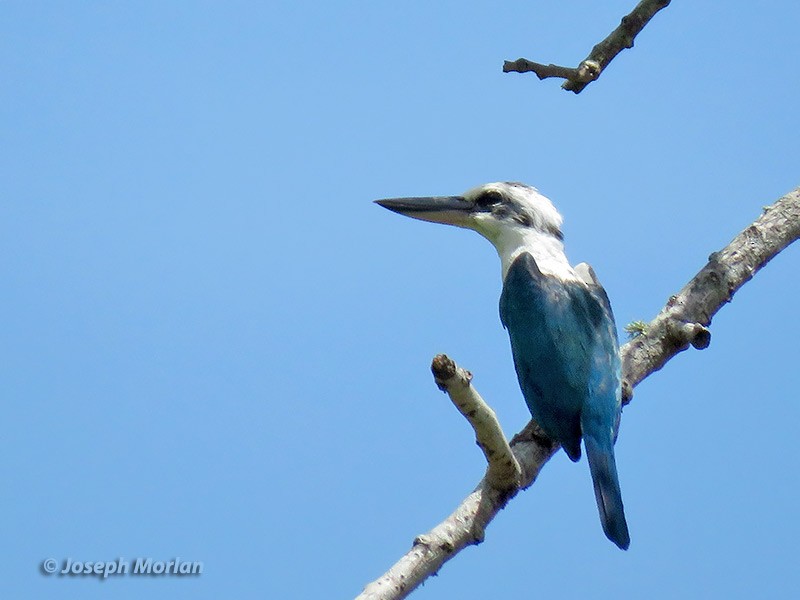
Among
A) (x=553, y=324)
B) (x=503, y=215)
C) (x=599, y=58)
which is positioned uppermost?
(x=503, y=215)

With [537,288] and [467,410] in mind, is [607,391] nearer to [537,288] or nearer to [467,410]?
[537,288]

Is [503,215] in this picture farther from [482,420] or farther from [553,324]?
[482,420]

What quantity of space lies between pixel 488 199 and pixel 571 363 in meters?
1.47

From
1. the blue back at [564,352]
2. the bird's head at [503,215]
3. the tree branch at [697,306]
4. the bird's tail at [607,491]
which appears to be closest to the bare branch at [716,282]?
the tree branch at [697,306]

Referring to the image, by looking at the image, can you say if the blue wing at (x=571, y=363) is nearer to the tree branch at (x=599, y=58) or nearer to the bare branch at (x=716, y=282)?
the bare branch at (x=716, y=282)

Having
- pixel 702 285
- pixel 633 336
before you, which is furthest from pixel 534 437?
pixel 702 285

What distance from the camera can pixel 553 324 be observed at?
480 centimetres

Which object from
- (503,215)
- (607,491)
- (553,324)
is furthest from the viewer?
(503,215)

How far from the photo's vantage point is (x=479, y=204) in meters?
5.77

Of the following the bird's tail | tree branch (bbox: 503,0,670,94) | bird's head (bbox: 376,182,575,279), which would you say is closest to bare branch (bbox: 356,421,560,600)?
the bird's tail

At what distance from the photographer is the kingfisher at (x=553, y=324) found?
173 inches

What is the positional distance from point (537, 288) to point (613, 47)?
A: 147 cm

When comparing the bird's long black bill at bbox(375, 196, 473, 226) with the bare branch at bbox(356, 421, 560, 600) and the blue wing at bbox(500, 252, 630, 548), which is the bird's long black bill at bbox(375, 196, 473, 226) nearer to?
the blue wing at bbox(500, 252, 630, 548)

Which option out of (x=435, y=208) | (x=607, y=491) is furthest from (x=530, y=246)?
(x=607, y=491)
